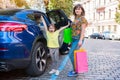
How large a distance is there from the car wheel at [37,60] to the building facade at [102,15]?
41.7m

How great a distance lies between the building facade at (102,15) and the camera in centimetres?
5132

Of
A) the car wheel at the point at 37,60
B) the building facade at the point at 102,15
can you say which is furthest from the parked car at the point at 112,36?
→ the car wheel at the point at 37,60

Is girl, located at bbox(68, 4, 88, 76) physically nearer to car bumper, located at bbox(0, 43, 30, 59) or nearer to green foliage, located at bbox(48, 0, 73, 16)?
car bumper, located at bbox(0, 43, 30, 59)

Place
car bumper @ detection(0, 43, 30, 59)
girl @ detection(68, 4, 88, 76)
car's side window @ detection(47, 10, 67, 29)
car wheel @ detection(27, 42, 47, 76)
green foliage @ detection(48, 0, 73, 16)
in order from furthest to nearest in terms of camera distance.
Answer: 1. green foliage @ detection(48, 0, 73, 16)
2. car's side window @ detection(47, 10, 67, 29)
3. girl @ detection(68, 4, 88, 76)
4. car wheel @ detection(27, 42, 47, 76)
5. car bumper @ detection(0, 43, 30, 59)

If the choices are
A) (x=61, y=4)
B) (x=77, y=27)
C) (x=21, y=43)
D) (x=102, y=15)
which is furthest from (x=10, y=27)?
(x=102, y=15)

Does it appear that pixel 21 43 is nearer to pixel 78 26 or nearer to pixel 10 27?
pixel 10 27

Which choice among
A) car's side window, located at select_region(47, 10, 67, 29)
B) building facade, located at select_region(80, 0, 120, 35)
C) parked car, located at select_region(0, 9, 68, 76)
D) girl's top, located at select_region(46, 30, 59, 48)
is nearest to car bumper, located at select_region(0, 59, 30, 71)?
parked car, located at select_region(0, 9, 68, 76)

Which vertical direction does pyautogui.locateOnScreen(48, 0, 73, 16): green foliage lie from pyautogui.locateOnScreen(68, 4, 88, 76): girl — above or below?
above

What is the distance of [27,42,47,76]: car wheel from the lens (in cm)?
625

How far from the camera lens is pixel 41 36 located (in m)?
6.77

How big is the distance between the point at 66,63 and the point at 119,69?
1.74m

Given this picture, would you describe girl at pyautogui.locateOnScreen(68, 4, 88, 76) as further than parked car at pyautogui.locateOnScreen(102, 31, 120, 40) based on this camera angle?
No

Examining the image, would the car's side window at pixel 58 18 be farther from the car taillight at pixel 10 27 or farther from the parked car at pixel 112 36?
the parked car at pixel 112 36

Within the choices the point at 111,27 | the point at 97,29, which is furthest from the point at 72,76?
the point at 97,29
